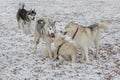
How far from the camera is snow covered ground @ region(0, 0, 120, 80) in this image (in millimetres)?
8492

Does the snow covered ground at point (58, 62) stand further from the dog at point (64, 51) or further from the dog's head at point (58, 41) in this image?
the dog's head at point (58, 41)

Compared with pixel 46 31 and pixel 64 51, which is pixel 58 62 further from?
pixel 46 31

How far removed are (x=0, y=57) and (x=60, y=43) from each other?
2218mm

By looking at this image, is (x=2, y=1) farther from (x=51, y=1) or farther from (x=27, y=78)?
(x=27, y=78)

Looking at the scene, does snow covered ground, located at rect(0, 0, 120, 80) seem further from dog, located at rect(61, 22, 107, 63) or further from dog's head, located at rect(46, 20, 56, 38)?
dog's head, located at rect(46, 20, 56, 38)

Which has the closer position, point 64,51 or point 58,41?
point 64,51

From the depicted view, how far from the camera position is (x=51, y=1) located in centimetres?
2284

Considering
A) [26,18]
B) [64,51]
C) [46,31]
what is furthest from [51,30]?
[26,18]

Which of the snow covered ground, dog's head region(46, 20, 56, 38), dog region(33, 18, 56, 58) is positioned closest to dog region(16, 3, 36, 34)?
the snow covered ground

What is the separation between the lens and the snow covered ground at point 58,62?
849 cm

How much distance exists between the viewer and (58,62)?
939 cm

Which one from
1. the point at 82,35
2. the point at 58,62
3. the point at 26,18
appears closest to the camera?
the point at 82,35

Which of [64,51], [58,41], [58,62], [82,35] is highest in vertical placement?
[82,35]

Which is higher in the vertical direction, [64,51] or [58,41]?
[58,41]
